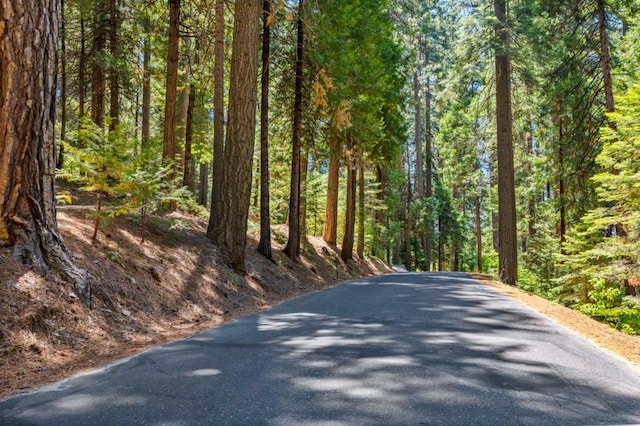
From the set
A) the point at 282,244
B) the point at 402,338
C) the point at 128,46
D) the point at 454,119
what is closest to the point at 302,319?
the point at 402,338

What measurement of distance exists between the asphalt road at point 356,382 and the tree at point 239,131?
5232mm

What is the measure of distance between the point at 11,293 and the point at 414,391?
4.13 meters

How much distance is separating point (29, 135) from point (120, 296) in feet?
8.03

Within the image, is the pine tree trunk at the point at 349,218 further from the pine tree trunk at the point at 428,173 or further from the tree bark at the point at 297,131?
the pine tree trunk at the point at 428,173

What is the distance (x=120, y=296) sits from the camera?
21.8 ft

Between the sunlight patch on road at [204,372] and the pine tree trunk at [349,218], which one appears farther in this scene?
the pine tree trunk at [349,218]

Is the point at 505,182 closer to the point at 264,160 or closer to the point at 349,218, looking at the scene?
the point at 264,160

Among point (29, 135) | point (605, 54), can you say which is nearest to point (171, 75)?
point (29, 135)

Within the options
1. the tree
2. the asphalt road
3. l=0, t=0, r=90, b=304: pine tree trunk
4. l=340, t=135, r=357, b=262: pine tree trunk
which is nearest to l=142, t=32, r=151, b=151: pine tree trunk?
the tree

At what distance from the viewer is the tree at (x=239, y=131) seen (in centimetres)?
1069

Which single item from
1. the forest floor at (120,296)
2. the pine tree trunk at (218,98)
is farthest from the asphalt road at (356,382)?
the pine tree trunk at (218,98)

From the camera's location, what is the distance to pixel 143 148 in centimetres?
797

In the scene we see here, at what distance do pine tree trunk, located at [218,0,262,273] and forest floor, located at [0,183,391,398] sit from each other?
23.5 inches

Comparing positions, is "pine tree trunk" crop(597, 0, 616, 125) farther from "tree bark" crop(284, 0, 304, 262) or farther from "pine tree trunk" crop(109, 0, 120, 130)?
"pine tree trunk" crop(109, 0, 120, 130)
